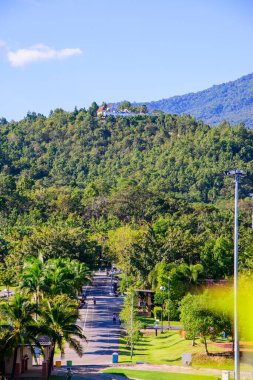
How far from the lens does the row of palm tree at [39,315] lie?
4541cm

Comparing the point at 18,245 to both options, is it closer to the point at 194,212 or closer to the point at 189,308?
the point at 189,308

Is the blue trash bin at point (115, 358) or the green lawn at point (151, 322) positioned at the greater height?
the green lawn at point (151, 322)

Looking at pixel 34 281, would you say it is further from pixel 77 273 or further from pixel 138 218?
pixel 138 218

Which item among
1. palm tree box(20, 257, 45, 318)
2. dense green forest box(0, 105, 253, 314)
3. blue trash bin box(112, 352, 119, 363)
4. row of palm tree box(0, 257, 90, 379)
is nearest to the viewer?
row of palm tree box(0, 257, 90, 379)

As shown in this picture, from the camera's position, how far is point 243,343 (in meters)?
56.2

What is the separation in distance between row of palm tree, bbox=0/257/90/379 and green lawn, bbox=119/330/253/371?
6522 mm

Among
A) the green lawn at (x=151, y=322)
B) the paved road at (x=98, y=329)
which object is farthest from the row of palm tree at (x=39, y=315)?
the green lawn at (x=151, y=322)

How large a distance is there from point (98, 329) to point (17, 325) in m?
26.4

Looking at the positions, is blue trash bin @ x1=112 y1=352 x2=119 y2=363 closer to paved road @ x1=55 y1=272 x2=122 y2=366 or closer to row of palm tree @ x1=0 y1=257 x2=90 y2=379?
paved road @ x1=55 y1=272 x2=122 y2=366

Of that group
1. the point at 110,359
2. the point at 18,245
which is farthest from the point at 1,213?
the point at 110,359

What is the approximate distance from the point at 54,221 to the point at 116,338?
200 ft

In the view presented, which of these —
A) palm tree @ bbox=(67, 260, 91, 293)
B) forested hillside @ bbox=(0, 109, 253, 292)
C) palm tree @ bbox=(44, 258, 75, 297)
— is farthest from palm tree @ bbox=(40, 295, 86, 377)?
forested hillside @ bbox=(0, 109, 253, 292)

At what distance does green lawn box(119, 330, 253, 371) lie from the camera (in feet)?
183

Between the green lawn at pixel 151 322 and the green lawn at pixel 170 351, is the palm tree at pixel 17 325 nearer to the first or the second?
the green lawn at pixel 170 351
